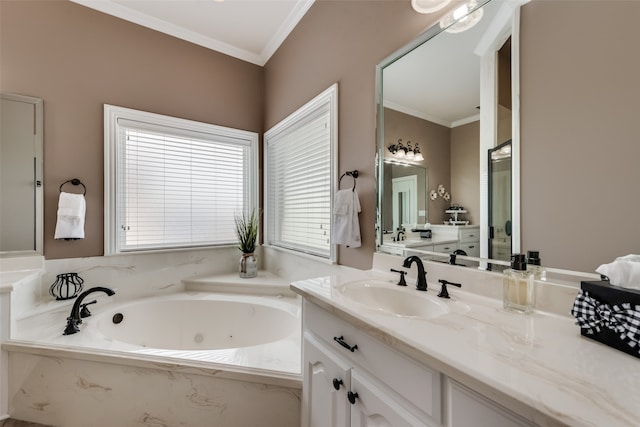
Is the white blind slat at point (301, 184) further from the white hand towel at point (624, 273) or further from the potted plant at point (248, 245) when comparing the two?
the white hand towel at point (624, 273)

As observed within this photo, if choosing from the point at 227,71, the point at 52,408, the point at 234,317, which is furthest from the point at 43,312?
the point at 227,71

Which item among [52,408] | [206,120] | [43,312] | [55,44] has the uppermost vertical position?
[55,44]

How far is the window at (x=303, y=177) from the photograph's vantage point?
6.23 feet

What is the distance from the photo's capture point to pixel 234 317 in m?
2.16

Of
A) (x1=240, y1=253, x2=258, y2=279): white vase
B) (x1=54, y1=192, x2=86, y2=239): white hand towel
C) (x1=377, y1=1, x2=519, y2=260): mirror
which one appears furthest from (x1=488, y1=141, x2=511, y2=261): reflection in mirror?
(x1=54, y1=192, x2=86, y2=239): white hand towel

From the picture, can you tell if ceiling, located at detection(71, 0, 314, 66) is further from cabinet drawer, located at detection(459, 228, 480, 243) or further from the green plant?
cabinet drawer, located at detection(459, 228, 480, 243)

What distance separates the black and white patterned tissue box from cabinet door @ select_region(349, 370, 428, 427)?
0.47m

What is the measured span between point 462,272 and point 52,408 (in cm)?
227

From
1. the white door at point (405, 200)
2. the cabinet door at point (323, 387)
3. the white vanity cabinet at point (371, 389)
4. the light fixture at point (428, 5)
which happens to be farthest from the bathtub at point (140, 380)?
the light fixture at point (428, 5)

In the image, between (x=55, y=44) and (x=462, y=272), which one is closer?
(x=462, y=272)

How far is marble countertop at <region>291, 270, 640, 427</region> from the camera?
0.42 m

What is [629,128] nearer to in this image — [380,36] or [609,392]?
[609,392]

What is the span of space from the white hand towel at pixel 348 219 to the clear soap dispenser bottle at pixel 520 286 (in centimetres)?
80

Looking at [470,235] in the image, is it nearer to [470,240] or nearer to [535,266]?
[470,240]
